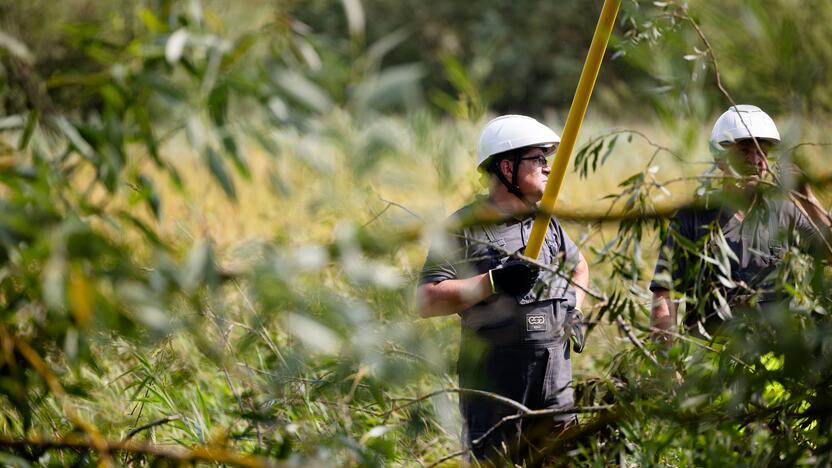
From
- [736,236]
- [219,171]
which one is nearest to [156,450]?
[219,171]

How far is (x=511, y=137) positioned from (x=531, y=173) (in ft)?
0.48

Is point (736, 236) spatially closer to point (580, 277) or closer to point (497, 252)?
point (580, 277)

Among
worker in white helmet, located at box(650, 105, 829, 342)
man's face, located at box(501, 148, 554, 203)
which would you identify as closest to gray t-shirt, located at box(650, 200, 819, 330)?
worker in white helmet, located at box(650, 105, 829, 342)

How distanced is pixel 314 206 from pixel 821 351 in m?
1.15

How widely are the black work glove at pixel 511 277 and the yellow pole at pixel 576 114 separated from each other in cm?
6

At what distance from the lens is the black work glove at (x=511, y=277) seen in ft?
10.4

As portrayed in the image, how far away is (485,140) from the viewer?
11.8ft

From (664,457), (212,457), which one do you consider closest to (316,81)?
(212,457)

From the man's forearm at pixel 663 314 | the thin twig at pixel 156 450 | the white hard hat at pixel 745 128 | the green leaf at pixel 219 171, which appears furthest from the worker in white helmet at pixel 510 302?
the green leaf at pixel 219 171

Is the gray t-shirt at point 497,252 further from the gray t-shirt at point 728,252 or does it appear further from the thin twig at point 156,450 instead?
the thin twig at point 156,450

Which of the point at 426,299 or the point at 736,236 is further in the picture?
the point at 736,236

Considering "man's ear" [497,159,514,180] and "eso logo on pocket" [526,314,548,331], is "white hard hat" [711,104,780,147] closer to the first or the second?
"man's ear" [497,159,514,180]

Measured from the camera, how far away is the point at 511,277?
3182 millimetres

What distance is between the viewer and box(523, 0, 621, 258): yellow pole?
2.57m
